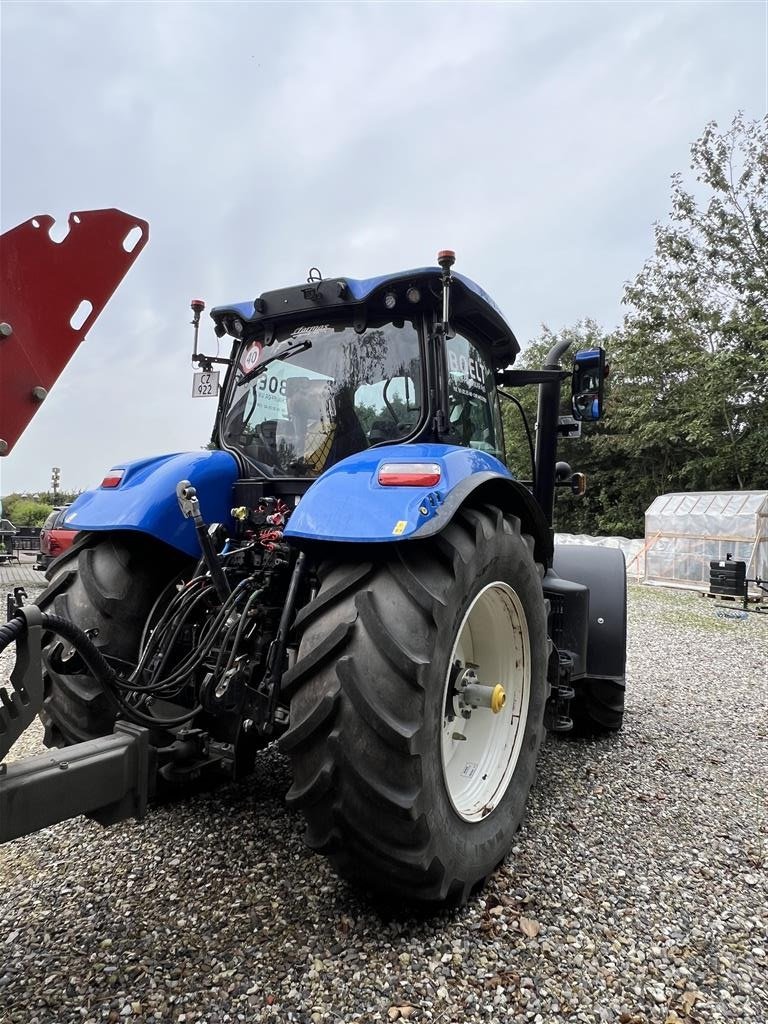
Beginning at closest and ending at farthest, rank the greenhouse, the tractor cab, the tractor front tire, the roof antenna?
the roof antenna < the tractor cab < the tractor front tire < the greenhouse

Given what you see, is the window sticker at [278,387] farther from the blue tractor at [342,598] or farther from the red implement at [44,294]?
the red implement at [44,294]

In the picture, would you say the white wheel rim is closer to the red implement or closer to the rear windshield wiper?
the rear windshield wiper

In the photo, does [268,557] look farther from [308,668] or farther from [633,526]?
[633,526]

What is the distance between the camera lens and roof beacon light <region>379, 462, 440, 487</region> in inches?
79.0

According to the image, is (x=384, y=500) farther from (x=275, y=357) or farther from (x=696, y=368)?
(x=696, y=368)

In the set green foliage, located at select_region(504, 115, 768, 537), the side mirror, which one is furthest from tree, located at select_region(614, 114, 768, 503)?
the side mirror

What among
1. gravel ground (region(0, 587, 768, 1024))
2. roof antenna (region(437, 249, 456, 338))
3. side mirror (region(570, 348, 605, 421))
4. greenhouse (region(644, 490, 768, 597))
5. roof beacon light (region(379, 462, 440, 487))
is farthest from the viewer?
greenhouse (region(644, 490, 768, 597))

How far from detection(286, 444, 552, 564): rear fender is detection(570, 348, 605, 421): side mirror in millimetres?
1486

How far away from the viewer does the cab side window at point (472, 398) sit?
112 inches

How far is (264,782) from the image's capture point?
3.04m

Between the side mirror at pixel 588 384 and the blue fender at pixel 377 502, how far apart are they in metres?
1.63

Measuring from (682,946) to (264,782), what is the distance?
181 cm

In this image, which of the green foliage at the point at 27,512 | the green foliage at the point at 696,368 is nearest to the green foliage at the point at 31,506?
the green foliage at the point at 27,512

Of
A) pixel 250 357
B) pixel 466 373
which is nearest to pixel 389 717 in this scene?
pixel 466 373
